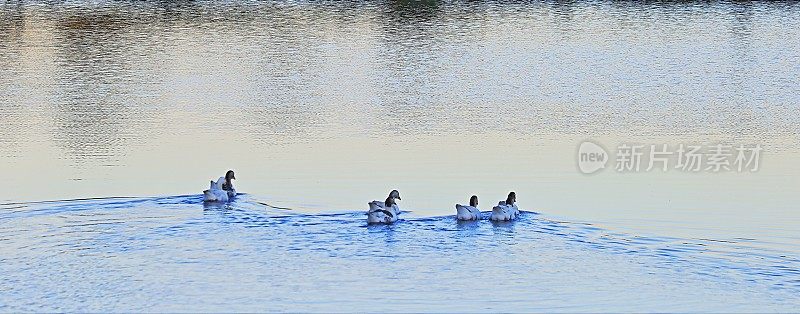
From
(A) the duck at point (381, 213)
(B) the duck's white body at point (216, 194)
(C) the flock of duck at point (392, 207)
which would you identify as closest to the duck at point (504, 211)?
(C) the flock of duck at point (392, 207)

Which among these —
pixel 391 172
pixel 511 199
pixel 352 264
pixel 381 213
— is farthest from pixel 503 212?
pixel 391 172

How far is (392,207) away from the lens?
16703 millimetres

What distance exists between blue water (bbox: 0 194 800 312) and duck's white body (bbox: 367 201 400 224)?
0.09 m

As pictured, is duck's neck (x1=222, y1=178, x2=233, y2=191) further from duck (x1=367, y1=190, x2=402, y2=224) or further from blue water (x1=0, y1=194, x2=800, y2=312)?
duck (x1=367, y1=190, x2=402, y2=224)

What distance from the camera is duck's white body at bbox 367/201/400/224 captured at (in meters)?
16.4

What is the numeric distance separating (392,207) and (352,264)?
1919 millimetres

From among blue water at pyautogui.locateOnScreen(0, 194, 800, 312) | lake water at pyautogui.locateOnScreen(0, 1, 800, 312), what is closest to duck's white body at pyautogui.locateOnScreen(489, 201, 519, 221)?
blue water at pyautogui.locateOnScreen(0, 194, 800, 312)

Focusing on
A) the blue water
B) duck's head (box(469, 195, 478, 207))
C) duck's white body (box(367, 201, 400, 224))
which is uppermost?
duck's head (box(469, 195, 478, 207))

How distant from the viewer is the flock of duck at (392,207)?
16.5 meters

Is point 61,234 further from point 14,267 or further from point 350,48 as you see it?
point 350,48

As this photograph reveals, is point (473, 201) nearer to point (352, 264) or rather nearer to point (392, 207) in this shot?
point (392, 207)

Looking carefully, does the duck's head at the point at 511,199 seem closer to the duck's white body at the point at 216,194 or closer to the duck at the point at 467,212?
the duck at the point at 467,212

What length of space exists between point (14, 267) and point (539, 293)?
5479 millimetres

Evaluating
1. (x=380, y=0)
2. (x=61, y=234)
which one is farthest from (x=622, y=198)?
(x=380, y=0)
